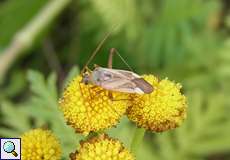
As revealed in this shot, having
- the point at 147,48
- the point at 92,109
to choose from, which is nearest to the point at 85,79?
→ the point at 92,109

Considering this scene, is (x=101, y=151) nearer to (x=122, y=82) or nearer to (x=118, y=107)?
(x=118, y=107)

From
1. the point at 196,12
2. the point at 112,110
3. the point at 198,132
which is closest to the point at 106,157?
the point at 112,110

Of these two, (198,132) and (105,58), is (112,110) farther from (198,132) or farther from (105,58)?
(105,58)

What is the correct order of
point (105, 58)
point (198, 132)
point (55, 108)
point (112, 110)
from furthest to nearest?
point (105, 58) → point (198, 132) → point (55, 108) → point (112, 110)

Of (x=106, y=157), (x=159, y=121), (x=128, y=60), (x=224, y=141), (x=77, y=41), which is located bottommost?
(x=106, y=157)

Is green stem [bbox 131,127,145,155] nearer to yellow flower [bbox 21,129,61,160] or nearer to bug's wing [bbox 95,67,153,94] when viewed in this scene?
bug's wing [bbox 95,67,153,94]

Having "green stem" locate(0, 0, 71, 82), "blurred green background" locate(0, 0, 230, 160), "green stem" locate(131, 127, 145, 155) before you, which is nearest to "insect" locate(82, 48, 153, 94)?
"green stem" locate(131, 127, 145, 155)

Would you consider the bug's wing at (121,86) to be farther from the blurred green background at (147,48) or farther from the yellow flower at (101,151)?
the blurred green background at (147,48)
